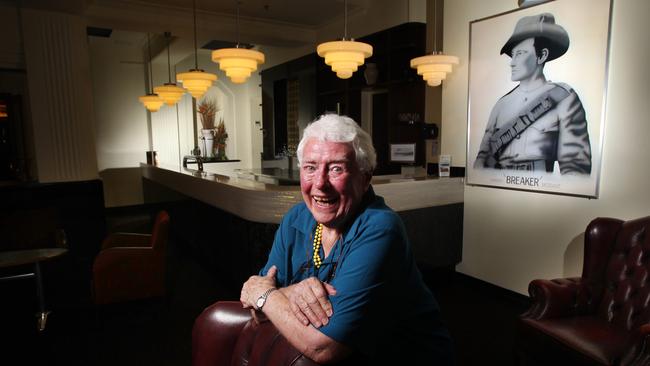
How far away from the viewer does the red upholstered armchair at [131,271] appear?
9.22 feet

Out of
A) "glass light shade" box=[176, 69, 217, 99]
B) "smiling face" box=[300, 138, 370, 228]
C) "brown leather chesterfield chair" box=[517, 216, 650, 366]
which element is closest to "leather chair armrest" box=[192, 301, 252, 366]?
"smiling face" box=[300, 138, 370, 228]

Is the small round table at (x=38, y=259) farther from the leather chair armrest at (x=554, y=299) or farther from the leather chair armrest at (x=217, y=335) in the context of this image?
the leather chair armrest at (x=554, y=299)

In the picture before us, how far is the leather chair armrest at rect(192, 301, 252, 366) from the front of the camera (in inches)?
55.6

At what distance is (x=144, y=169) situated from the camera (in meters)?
7.11

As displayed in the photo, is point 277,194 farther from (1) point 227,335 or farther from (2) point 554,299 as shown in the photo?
(2) point 554,299

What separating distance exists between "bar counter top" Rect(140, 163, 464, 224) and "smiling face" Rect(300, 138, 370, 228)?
4.92ft

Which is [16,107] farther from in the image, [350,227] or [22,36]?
[350,227]

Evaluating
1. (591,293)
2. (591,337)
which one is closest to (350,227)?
(591,337)

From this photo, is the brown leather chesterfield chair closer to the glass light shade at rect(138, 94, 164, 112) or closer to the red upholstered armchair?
the red upholstered armchair

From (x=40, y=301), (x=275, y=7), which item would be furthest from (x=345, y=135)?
(x=275, y=7)

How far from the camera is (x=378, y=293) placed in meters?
1.13

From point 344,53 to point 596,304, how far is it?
234cm

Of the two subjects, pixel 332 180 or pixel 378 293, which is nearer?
pixel 378 293

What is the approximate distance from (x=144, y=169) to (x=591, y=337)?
23.1ft
